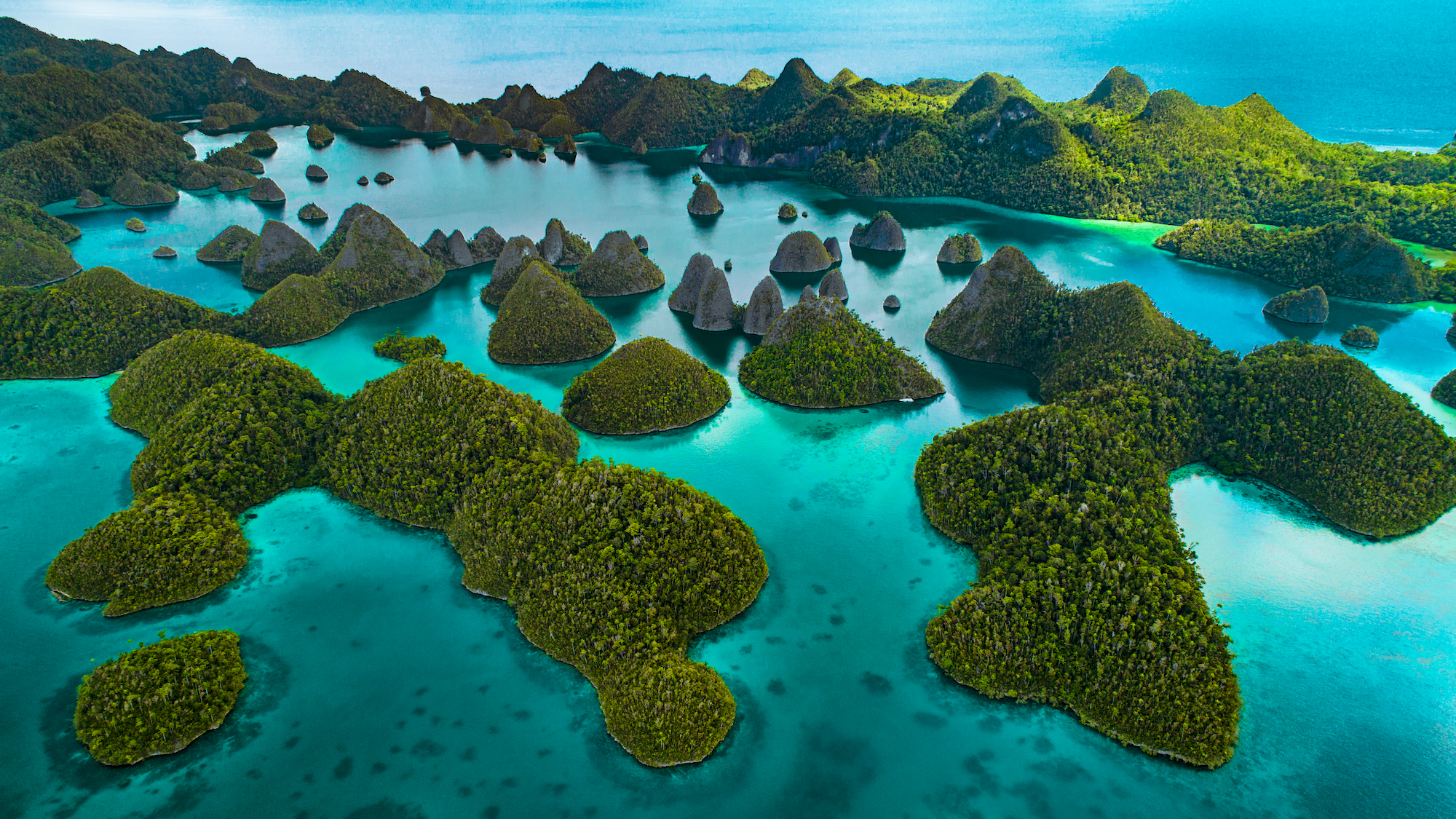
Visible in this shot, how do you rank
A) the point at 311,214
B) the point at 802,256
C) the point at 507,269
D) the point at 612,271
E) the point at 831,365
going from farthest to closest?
A: the point at 311,214
the point at 802,256
the point at 612,271
the point at 507,269
the point at 831,365

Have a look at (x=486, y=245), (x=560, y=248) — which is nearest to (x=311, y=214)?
(x=486, y=245)

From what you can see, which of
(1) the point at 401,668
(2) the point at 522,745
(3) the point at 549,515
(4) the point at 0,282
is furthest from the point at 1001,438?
(4) the point at 0,282

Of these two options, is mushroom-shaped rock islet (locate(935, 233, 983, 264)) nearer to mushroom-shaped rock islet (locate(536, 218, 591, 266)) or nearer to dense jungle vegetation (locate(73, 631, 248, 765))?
mushroom-shaped rock islet (locate(536, 218, 591, 266))

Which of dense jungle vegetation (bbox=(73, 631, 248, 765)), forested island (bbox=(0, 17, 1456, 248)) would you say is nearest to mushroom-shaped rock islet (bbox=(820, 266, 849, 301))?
forested island (bbox=(0, 17, 1456, 248))

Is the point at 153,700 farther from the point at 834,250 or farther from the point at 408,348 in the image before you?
the point at 834,250

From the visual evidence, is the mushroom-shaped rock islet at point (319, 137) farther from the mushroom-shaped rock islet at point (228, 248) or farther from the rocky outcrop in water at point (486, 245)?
the rocky outcrop in water at point (486, 245)
